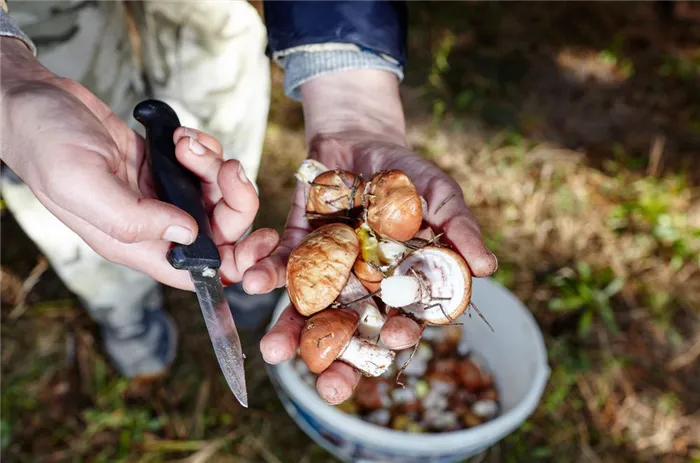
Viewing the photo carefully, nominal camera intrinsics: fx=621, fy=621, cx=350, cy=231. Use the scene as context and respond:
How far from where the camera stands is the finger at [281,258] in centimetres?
121

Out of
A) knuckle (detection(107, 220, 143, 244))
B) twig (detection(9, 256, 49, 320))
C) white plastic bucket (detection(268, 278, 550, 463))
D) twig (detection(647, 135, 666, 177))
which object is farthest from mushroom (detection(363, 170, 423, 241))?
twig (detection(647, 135, 666, 177))

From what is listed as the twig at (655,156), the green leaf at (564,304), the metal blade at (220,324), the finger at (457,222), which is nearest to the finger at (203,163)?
the metal blade at (220,324)

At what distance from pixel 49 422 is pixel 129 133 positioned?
129 cm

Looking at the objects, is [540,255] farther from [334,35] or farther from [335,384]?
[335,384]

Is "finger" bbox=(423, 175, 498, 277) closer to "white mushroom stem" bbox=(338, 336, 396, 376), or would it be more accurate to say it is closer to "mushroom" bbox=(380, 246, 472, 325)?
"mushroom" bbox=(380, 246, 472, 325)

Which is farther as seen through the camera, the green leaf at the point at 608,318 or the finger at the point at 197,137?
the green leaf at the point at 608,318

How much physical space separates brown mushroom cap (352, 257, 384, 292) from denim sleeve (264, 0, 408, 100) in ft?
1.84

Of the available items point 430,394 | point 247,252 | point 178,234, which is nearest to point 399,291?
point 247,252

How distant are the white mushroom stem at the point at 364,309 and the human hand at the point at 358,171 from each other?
11 cm

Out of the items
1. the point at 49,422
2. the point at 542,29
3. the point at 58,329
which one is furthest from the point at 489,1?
the point at 49,422

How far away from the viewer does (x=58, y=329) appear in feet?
7.75

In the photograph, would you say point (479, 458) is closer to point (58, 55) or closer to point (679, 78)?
point (58, 55)

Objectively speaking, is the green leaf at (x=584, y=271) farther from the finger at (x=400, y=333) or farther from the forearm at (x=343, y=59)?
the finger at (x=400, y=333)

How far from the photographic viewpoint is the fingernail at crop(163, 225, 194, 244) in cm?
113
